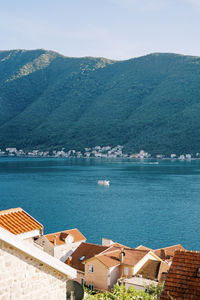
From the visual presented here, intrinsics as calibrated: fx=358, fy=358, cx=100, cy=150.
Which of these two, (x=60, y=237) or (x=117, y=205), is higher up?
(x=60, y=237)

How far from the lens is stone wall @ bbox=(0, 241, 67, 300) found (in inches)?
149

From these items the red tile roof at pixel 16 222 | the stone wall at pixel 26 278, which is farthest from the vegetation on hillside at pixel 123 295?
the stone wall at pixel 26 278

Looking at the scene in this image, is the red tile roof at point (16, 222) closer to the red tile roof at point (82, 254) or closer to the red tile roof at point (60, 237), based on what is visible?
the red tile roof at point (82, 254)

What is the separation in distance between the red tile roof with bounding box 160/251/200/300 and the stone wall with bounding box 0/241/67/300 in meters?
2.91

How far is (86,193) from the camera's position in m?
77.6

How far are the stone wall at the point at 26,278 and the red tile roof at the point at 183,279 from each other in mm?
2908

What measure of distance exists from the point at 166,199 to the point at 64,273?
6762 cm

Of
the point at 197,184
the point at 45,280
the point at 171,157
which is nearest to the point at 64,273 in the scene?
the point at 45,280

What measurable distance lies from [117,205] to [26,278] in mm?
62053

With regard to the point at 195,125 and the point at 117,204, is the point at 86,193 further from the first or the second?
the point at 195,125

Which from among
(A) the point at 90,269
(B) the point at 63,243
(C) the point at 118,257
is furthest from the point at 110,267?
(B) the point at 63,243

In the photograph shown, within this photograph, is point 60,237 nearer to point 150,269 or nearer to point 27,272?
point 150,269

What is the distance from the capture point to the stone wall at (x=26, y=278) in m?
3.78

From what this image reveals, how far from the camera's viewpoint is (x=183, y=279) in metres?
7.21
